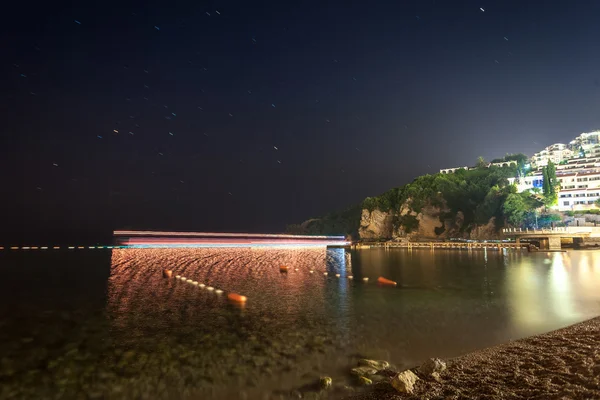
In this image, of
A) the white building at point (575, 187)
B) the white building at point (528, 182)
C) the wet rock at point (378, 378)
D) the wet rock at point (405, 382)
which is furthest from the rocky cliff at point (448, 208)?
the wet rock at point (405, 382)

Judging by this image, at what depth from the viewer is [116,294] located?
2606cm

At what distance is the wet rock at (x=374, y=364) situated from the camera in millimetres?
10847

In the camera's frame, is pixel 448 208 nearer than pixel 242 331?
No

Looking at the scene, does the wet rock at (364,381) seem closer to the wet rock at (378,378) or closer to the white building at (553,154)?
the wet rock at (378,378)

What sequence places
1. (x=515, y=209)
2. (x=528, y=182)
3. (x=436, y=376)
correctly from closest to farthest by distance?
(x=436, y=376) < (x=515, y=209) < (x=528, y=182)

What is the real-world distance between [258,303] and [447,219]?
371ft

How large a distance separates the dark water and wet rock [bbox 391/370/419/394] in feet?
5.33

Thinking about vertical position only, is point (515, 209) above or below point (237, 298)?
above

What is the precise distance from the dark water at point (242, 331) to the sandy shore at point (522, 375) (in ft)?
4.99

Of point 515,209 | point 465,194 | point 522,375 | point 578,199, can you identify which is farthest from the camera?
point 465,194

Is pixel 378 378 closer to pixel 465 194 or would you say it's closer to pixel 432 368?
pixel 432 368

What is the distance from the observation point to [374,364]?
36.2 feet

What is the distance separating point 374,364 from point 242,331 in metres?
6.54

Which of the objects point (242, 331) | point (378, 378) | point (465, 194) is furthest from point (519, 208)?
point (378, 378)
